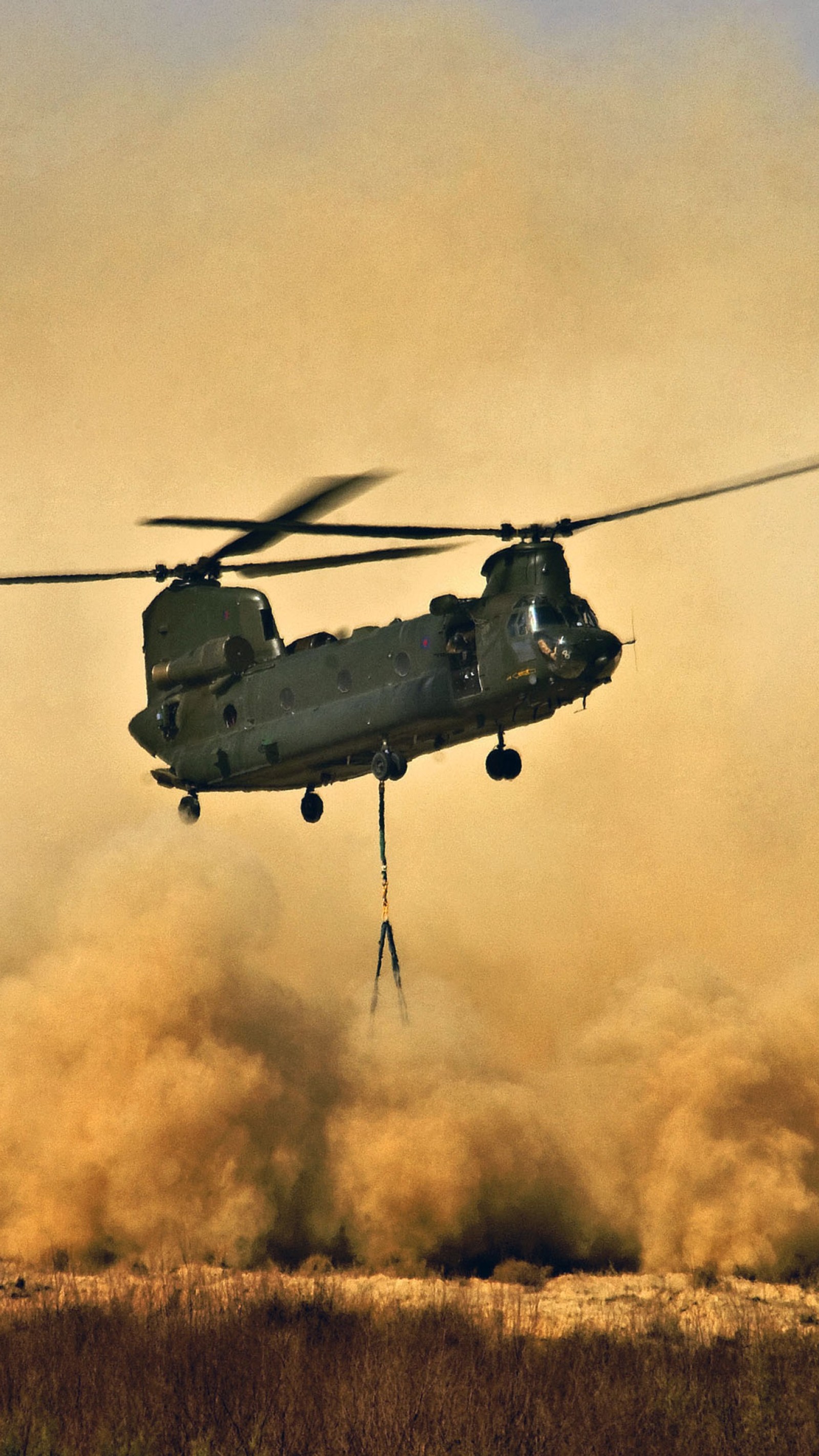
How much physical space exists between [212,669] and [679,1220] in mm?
20979

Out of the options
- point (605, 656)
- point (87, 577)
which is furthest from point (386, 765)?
point (87, 577)

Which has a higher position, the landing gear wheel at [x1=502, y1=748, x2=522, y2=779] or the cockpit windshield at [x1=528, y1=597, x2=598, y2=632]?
the cockpit windshield at [x1=528, y1=597, x2=598, y2=632]

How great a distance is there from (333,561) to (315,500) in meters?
2.95

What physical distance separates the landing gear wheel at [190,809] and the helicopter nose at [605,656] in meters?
10.2

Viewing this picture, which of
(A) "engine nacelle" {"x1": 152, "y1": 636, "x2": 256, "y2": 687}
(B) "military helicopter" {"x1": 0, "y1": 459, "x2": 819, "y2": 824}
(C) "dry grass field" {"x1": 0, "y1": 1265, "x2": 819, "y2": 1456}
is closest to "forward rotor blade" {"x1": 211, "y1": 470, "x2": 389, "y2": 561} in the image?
(B) "military helicopter" {"x1": 0, "y1": 459, "x2": 819, "y2": 824}

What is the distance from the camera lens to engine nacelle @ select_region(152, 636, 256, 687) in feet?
156

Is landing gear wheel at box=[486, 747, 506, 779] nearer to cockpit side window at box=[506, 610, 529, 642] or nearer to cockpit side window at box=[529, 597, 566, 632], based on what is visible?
cockpit side window at box=[506, 610, 529, 642]

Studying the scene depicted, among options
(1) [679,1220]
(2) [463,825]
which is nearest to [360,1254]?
(1) [679,1220]

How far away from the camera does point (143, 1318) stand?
4625cm

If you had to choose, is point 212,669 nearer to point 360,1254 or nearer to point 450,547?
point 450,547

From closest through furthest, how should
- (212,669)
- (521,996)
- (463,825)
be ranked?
1. (212,669)
2. (521,996)
3. (463,825)

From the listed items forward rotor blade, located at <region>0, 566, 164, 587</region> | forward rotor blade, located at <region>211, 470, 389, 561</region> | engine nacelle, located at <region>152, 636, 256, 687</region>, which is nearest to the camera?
forward rotor blade, located at <region>211, 470, 389, 561</region>

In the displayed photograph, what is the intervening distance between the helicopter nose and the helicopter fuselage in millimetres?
35

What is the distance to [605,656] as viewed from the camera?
138ft
